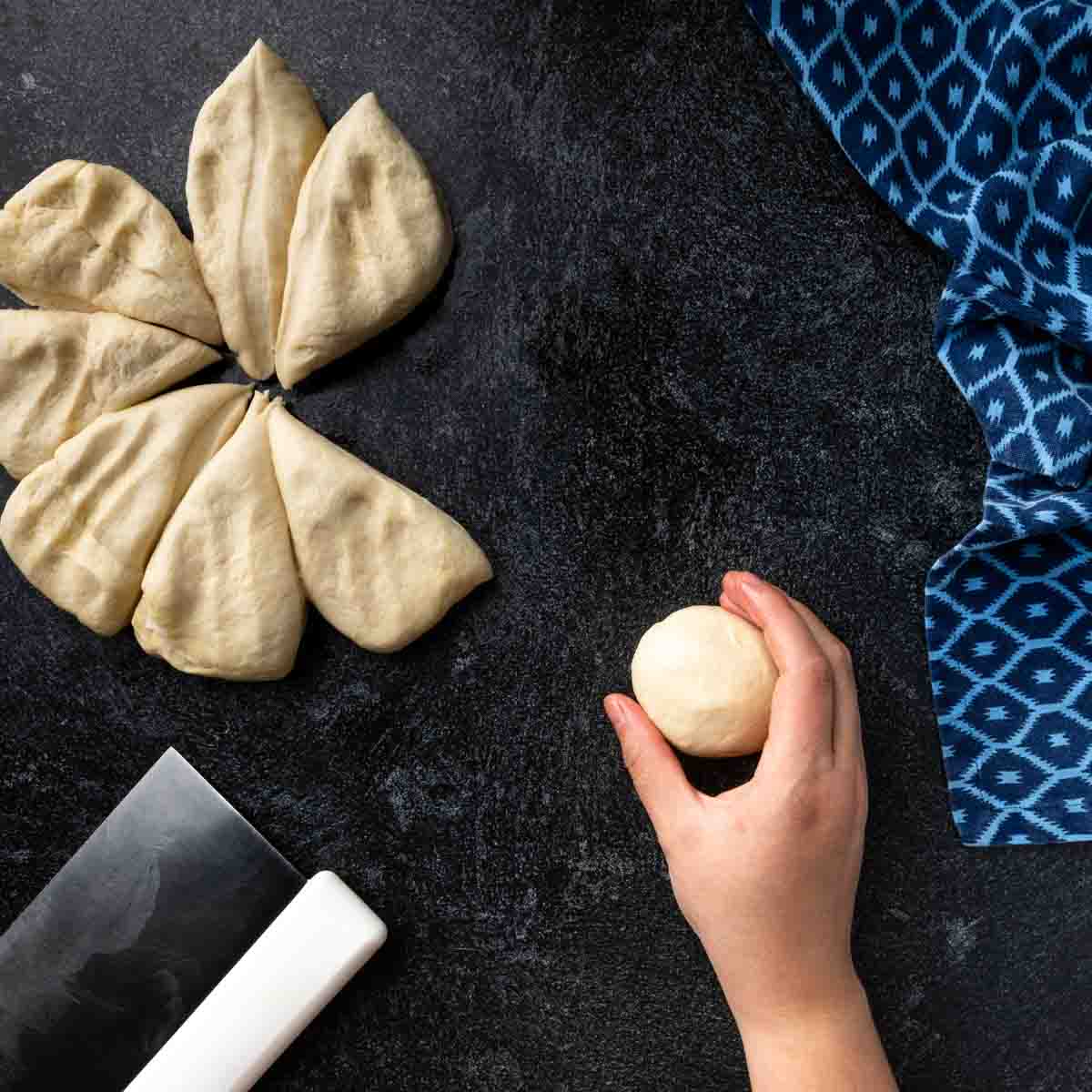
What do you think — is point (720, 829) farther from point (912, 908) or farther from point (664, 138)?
point (664, 138)

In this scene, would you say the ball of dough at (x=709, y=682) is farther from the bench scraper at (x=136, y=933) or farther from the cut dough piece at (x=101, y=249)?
the cut dough piece at (x=101, y=249)

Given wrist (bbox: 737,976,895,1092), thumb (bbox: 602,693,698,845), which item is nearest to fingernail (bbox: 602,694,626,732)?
thumb (bbox: 602,693,698,845)

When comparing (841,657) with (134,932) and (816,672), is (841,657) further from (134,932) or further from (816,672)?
(134,932)

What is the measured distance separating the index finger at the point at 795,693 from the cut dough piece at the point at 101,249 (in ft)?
1.79

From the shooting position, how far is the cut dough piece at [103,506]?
0.89 m

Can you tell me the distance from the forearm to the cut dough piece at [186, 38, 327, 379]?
72 centimetres

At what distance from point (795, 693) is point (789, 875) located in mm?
134

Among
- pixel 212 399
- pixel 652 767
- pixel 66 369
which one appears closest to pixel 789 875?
pixel 652 767

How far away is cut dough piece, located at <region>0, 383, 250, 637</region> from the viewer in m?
0.89

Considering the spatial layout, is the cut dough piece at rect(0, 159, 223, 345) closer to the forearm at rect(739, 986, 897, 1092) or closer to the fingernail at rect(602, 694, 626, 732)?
the fingernail at rect(602, 694, 626, 732)

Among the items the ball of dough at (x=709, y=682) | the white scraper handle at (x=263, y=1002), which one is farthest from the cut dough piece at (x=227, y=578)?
the ball of dough at (x=709, y=682)

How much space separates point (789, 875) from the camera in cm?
78

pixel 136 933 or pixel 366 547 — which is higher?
pixel 366 547

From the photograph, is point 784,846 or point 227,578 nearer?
point 784,846
